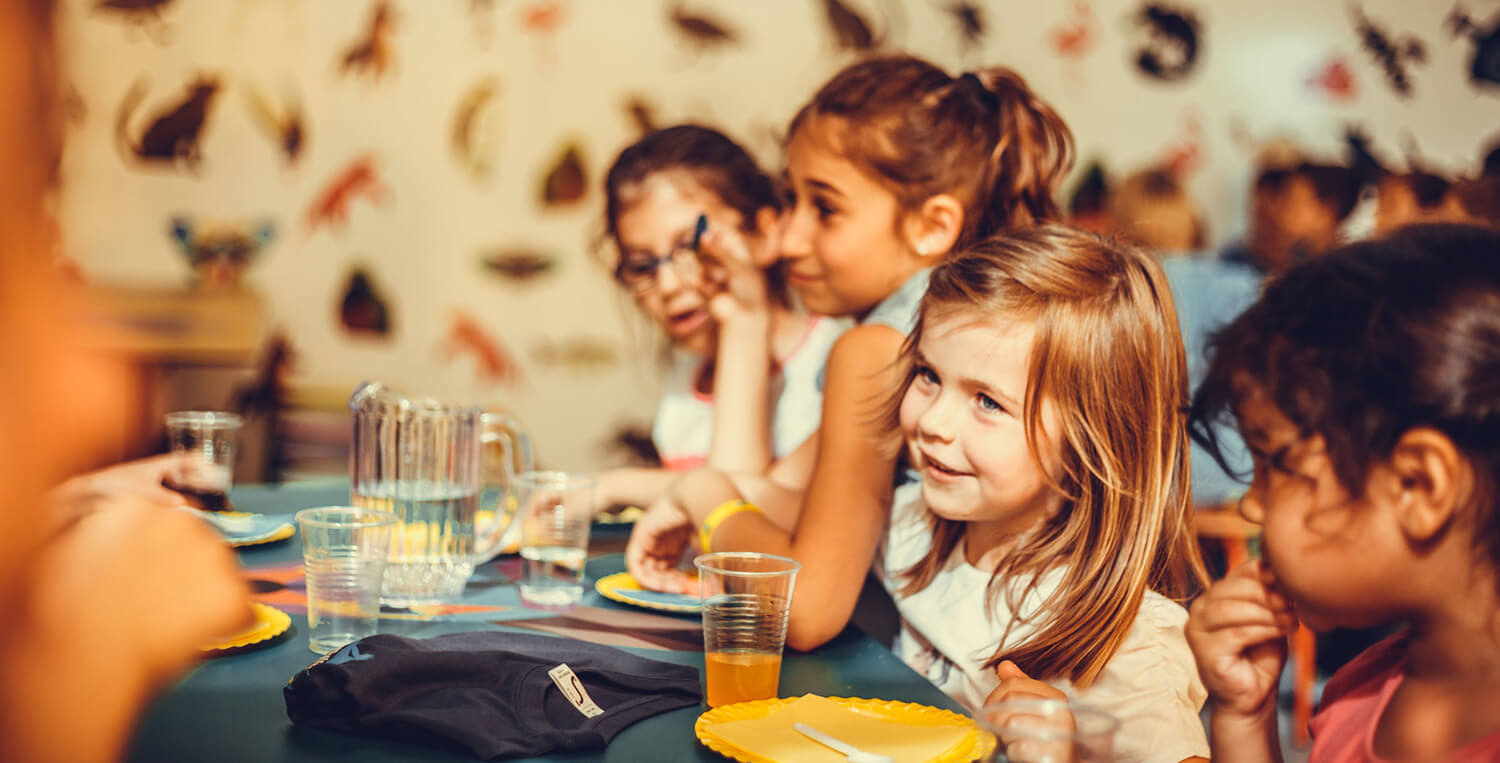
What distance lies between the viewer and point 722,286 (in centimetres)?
197

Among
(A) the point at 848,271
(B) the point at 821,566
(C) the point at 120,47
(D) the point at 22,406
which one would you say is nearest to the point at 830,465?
(B) the point at 821,566

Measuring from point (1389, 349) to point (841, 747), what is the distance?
18.1 inches

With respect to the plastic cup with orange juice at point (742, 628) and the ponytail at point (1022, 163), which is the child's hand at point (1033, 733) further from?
the ponytail at point (1022, 163)

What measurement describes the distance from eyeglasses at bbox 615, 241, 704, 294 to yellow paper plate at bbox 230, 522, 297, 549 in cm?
79

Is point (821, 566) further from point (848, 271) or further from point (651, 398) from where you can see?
point (651, 398)

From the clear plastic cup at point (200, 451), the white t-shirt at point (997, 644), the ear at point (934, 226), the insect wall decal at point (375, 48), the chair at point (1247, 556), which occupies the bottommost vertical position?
the chair at point (1247, 556)

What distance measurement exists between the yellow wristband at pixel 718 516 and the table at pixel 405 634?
125 millimetres

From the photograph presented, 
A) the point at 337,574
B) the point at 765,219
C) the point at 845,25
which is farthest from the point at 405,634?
the point at 845,25

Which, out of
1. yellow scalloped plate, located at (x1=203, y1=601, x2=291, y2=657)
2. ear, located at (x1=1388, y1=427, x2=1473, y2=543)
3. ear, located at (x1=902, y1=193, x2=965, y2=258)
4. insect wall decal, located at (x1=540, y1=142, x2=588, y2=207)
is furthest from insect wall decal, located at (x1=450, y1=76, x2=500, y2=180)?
ear, located at (x1=1388, y1=427, x2=1473, y2=543)

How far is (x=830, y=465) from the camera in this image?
122 centimetres

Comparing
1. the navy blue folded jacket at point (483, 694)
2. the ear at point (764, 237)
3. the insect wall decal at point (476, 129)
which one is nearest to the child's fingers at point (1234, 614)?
the navy blue folded jacket at point (483, 694)

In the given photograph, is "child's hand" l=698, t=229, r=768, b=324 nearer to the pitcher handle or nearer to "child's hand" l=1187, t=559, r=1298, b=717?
the pitcher handle

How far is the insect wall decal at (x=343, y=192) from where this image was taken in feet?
12.5

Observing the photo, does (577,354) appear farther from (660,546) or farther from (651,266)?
(660,546)
